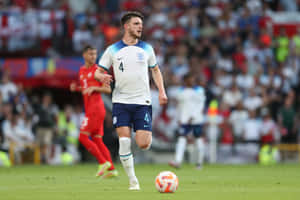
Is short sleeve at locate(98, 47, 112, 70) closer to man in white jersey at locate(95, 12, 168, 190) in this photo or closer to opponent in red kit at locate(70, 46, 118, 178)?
man in white jersey at locate(95, 12, 168, 190)

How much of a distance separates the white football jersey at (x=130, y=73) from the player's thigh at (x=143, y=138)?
48 centimetres

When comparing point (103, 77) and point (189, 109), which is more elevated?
point (103, 77)

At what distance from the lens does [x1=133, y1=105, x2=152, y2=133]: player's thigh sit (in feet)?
36.0

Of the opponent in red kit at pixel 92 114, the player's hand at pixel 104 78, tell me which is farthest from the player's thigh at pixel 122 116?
the opponent in red kit at pixel 92 114

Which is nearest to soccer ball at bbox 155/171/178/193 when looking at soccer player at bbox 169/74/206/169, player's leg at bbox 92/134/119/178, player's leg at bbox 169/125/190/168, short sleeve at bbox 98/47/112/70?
short sleeve at bbox 98/47/112/70

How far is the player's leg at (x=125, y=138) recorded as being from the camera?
10.9 meters

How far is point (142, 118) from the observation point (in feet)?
36.0

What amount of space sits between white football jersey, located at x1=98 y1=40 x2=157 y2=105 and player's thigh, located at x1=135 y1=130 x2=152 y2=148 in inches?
18.8

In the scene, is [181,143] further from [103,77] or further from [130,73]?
[103,77]

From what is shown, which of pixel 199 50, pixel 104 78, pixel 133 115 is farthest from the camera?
pixel 199 50

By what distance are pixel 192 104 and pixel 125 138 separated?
9.14 metres

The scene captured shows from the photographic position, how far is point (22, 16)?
2678 centimetres

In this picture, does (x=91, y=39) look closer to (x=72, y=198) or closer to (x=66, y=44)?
(x=66, y=44)

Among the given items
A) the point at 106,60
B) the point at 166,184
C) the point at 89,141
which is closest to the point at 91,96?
the point at 89,141
